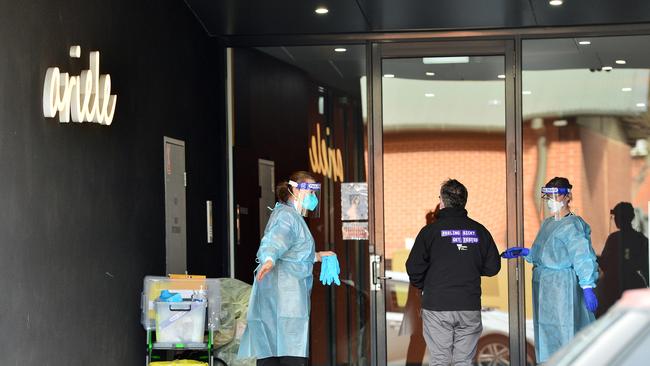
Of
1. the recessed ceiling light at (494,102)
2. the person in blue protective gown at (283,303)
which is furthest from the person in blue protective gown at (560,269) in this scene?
the person in blue protective gown at (283,303)

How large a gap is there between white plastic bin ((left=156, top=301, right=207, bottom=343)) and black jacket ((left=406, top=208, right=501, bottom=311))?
1.32 meters

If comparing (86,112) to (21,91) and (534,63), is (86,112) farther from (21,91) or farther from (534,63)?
(534,63)

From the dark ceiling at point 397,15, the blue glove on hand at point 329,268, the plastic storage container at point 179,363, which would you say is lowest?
the plastic storage container at point 179,363

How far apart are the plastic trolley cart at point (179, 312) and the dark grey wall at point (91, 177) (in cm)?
11

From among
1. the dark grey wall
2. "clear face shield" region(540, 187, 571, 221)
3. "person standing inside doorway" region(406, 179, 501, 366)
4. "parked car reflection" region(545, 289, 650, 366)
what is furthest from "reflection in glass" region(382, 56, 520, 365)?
"parked car reflection" region(545, 289, 650, 366)

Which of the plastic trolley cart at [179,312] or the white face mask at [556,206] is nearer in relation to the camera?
the plastic trolley cart at [179,312]

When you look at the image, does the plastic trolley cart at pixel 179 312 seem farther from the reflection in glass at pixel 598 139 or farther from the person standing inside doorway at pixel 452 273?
the reflection in glass at pixel 598 139

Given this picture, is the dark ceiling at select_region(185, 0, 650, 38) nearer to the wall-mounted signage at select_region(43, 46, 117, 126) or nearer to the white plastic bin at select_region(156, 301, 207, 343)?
the wall-mounted signage at select_region(43, 46, 117, 126)

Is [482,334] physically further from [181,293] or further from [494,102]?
[181,293]

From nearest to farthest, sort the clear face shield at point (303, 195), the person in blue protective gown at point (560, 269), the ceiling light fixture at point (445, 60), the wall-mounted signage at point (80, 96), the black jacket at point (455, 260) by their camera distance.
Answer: the wall-mounted signage at point (80, 96), the black jacket at point (455, 260), the clear face shield at point (303, 195), the person in blue protective gown at point (560, 269), the ceiling light fixture at point (445, 60)

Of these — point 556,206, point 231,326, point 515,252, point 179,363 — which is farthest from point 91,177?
point 556,206

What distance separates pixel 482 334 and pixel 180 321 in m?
2.65

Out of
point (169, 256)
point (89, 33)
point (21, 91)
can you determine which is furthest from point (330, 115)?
point (21, 91)

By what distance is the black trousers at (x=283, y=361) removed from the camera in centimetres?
655
